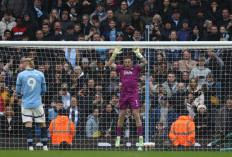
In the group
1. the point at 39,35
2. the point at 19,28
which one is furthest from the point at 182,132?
the point at 19,28

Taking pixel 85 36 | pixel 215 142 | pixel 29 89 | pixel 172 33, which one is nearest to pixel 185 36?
pixel 172 33

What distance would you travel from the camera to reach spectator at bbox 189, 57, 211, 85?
12041 mm

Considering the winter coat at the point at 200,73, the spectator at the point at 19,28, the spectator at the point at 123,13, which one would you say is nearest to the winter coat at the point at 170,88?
the winter coat at the point at 200,73

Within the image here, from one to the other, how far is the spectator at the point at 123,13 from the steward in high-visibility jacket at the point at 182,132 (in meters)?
3.86

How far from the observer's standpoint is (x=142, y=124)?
1215cm

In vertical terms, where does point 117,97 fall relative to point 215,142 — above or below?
above

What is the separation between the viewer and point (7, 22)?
49.6 ft

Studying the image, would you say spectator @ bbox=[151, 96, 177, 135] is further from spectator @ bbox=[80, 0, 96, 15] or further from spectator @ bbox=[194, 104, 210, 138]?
spectator @ bbox=[80, 0, 96, 15]

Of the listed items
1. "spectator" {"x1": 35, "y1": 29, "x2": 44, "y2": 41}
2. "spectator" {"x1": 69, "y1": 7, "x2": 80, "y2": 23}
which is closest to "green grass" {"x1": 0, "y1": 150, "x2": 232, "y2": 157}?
"spectator" {"x1": 35, "y1": 29, "x2": 44, "y2": 41}

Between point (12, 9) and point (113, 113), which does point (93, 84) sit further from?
point (12, 9)

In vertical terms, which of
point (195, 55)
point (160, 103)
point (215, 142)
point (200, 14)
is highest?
point (200, 14)

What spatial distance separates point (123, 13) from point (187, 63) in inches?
128

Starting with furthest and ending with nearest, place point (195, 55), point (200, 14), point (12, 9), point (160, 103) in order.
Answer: point (12, 9) < point (200, 14) < point (195, 55) < point (160, 103)

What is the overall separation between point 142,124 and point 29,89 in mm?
2602
